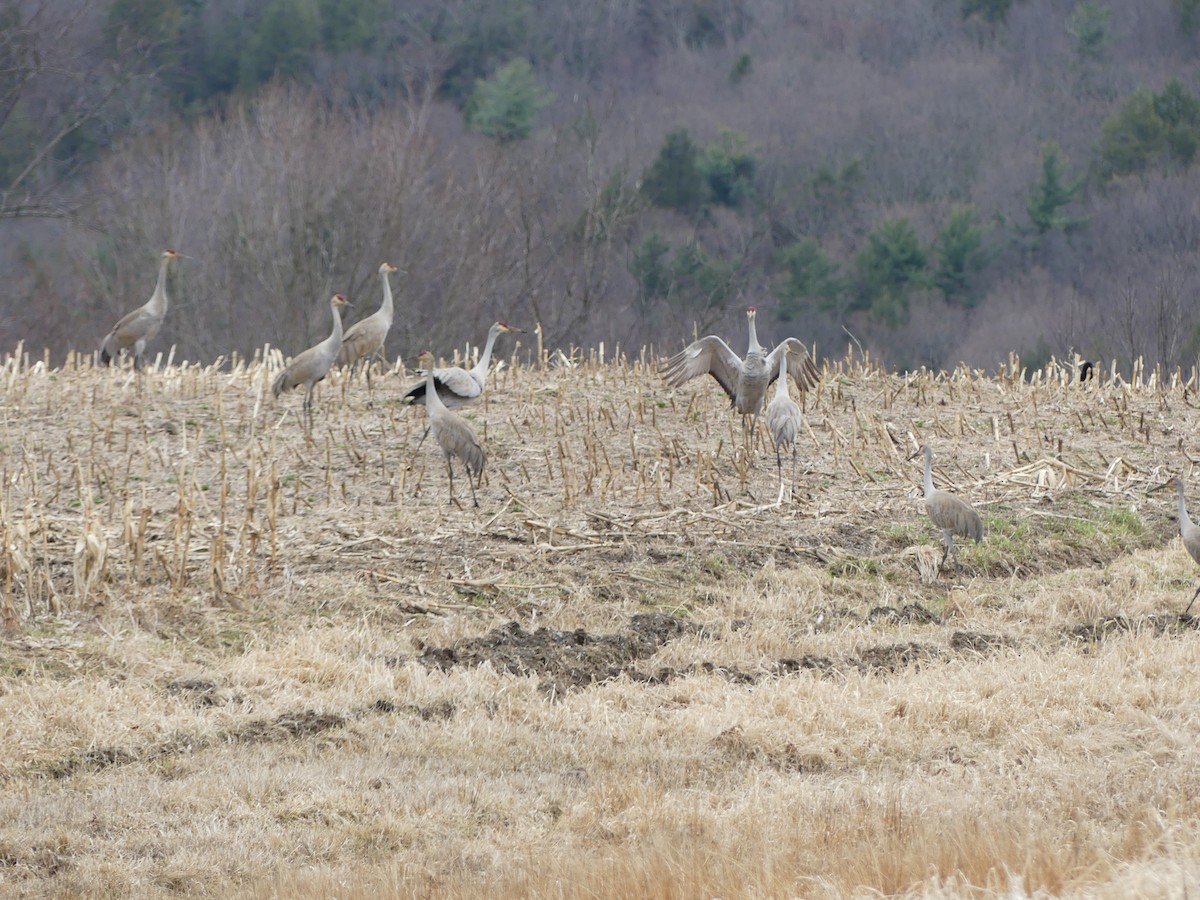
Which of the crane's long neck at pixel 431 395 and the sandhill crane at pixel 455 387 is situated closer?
the crane's long neck at pixel 431 395

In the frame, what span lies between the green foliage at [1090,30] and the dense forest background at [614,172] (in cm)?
11

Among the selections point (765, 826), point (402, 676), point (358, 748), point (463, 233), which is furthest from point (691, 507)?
point (463, 233)

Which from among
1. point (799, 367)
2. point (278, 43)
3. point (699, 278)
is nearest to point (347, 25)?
point (278, 43)

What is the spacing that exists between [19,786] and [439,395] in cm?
709

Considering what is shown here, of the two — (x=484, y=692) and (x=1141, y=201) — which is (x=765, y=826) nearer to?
(x=484, y=692)

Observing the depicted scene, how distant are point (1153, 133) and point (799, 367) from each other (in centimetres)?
3653

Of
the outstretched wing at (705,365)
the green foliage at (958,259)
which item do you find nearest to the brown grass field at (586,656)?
the outstretched wing at (705,365)

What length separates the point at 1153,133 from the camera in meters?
47.1

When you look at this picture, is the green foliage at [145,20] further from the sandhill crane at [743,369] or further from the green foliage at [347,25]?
the sandhill crane at [743,369]

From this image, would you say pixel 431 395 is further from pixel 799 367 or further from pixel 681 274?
pixel 681 274

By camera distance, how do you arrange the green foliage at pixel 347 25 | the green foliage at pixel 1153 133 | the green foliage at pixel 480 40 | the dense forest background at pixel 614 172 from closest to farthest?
the dense forest background at pixel 614 172
the green foliage at pixel 1153 133
the green foliage at pixel 347 25
the green foliage at pixel 480 40

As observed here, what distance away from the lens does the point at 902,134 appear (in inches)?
2263

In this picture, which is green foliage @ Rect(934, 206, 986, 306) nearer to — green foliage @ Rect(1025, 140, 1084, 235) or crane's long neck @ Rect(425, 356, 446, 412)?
green foliage @ Rect(1025, 140, 1084, 235)

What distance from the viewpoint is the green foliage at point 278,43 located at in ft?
170
